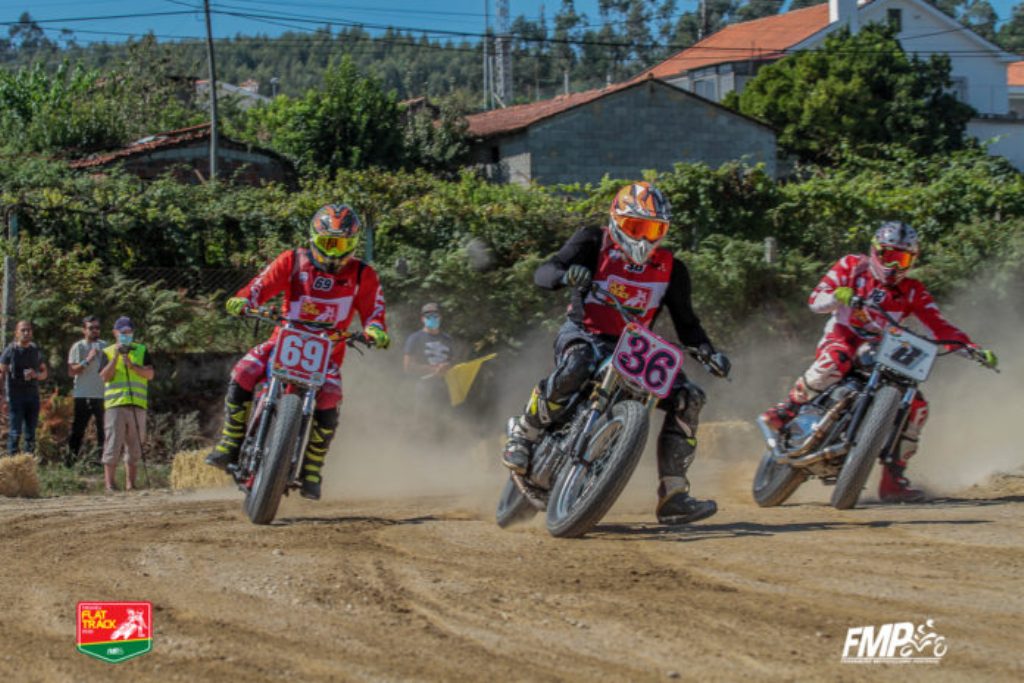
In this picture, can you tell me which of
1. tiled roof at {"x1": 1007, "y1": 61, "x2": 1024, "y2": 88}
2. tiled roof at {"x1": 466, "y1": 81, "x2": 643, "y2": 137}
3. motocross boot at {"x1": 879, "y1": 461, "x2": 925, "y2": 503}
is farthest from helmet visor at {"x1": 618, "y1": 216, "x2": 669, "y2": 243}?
tiled roof at {"x1": 1007, "y1": 61, "x2": 1024, "y2": 88}

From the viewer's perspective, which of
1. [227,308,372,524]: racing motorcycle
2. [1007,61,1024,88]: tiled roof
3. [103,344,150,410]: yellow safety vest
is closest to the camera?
[227,308,372,524]: racing motorcycle

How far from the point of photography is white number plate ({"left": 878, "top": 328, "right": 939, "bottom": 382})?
8.87 m

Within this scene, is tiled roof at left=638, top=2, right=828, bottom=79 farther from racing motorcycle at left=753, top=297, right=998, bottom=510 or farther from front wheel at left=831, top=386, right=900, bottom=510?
front wheel at left=831, top=386, right=900, bottom=510

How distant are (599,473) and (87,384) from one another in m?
8.25

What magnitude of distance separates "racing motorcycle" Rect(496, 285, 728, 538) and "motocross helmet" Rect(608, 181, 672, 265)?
0.44 m

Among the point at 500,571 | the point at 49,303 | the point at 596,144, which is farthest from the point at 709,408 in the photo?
the point at 596,144

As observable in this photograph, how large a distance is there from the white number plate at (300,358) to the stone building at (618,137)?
32.5m

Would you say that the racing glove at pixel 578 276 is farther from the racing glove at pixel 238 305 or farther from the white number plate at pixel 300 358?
the racing glove at pixel 238 305

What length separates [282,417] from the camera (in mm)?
7996

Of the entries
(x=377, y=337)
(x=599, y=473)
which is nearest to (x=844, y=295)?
(x=599, y=473)

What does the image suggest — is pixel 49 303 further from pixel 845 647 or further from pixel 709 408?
pixel 845 647

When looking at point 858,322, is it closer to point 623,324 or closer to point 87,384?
point 623,324

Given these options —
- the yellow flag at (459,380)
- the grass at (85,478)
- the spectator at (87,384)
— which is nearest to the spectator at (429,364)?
the yellow flag at (459,380)

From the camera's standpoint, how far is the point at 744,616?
5258mm
